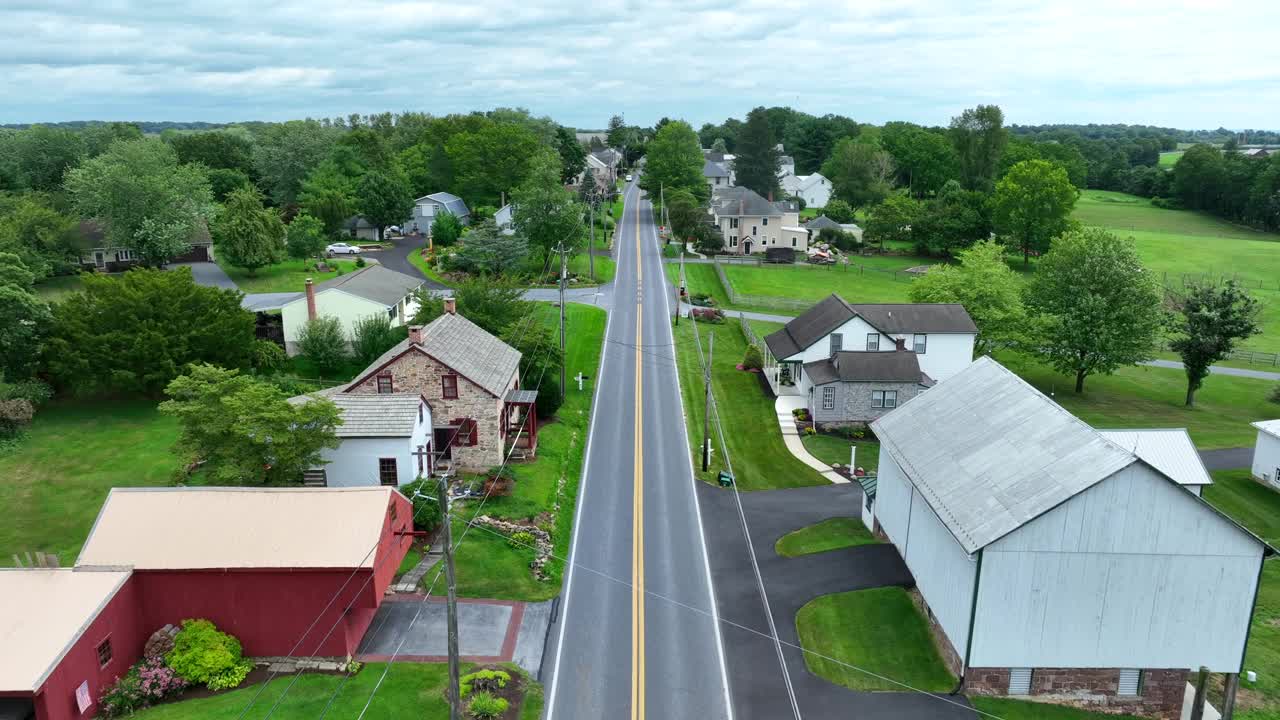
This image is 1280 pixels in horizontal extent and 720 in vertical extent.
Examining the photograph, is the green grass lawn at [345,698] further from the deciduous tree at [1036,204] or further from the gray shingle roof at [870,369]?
the deciduous tree at [1036,204]

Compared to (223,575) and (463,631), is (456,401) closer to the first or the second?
(463,631)

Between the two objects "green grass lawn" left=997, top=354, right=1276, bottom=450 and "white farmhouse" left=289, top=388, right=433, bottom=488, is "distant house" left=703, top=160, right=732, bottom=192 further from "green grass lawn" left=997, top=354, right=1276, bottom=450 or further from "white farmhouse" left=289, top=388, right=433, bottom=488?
"white farmhouse" left=289, top=388, right=433, bottom=488

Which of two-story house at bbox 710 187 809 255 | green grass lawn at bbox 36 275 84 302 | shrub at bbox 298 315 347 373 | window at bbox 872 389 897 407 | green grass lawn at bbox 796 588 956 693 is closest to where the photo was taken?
green grass lawn at bbox 796 588 956 693

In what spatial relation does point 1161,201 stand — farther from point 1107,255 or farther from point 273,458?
point 273,458

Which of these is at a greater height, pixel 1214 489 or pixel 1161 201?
pixel 1161 201

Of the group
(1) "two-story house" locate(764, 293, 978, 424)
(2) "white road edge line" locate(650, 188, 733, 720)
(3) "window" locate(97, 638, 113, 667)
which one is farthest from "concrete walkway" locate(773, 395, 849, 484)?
(3) "window" locate(97, 638, 113, 667)

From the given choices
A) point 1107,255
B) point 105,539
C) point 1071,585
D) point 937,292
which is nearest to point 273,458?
point 105,539
